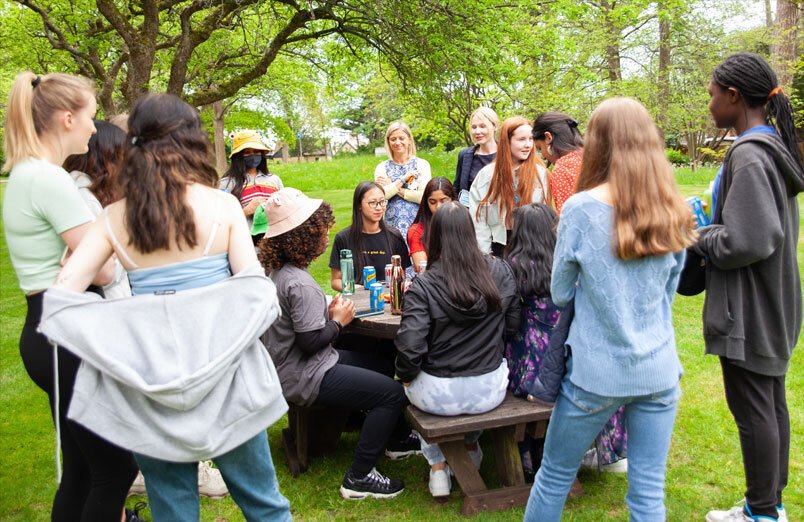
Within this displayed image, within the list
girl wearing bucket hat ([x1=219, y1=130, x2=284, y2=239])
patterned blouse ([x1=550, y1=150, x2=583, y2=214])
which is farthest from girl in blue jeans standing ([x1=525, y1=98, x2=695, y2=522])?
girl wearing bucket hat ([x1=219, y1=130, x2=284, y2=239])

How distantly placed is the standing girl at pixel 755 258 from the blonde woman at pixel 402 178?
3094 mm

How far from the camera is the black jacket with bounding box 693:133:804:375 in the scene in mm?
2426

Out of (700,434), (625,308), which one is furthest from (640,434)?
(700,434)

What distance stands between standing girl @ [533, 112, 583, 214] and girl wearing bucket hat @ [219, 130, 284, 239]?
2000 millimetres

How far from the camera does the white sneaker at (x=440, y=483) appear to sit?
331 cm

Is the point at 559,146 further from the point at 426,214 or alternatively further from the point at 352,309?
the point at 352,309

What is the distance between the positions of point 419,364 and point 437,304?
31 centimetres

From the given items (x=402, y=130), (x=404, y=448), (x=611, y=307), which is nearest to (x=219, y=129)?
(x=402, y=130)

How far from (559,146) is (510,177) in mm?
388

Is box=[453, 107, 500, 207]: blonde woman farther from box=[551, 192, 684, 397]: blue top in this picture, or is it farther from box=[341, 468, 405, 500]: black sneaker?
box=[551, 192, 684, 397]: blue top

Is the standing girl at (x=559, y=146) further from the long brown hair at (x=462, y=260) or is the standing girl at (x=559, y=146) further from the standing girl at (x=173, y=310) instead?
the standing girl at (x=173, y=310)

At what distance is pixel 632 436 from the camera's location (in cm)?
231

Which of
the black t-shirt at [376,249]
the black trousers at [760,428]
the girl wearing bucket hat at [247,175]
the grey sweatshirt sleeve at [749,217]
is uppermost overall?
the girl wearing bucket hat at [247,175]

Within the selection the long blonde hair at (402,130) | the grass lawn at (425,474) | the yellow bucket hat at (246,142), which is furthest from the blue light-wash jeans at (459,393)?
the long blonde hair at (402,130)
